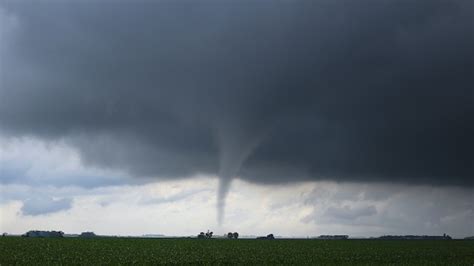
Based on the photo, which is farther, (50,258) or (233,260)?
A: (233,260)

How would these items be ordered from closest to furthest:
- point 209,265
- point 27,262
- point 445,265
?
point 27,262
point 209,265
point 445,265

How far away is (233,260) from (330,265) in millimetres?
10213

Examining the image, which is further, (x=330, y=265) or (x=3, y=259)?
(x=330, y=265)

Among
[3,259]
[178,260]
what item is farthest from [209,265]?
[3,259]

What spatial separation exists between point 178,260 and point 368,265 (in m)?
19.0

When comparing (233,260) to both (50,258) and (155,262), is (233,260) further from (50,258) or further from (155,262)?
(50,258)

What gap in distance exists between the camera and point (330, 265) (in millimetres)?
44750

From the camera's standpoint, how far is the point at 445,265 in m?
46.2

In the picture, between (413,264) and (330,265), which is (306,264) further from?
(413,264)

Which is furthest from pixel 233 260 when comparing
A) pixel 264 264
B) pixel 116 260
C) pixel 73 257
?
pixel 73 257

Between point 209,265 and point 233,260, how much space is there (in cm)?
558

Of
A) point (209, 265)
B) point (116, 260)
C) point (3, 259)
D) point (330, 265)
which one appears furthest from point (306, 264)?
point (3, 259)

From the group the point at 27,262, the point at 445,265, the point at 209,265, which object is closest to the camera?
the point at 27,262

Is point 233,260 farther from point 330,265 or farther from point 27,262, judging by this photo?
point 27,262
